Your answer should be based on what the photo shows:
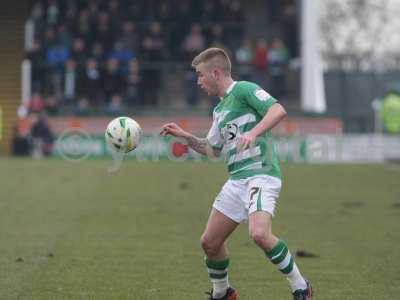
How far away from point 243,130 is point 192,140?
0.62 metres

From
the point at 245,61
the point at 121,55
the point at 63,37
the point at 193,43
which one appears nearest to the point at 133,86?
the point at 121,55

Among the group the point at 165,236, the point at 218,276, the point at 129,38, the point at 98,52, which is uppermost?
the point at 129,38

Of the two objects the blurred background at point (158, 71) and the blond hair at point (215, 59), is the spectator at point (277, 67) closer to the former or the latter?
the blurred background at point (158, 71)

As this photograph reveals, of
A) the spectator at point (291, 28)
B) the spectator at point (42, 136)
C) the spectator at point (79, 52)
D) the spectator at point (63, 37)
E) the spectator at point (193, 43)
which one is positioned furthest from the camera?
the spectator at point (291, 28)

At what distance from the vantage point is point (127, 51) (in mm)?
35344

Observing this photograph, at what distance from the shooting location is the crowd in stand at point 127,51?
35.1 metres

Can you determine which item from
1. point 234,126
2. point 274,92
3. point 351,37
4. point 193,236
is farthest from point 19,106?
point 351,37

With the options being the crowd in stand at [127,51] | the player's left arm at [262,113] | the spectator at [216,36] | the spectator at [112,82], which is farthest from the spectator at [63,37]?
the player's left arm at [262,113]

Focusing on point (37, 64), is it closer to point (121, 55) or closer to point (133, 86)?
point (121, 55)

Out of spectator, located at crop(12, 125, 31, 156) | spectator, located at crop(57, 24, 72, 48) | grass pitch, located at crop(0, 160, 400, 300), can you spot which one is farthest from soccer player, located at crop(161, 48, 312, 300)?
spectator, located at crop(57, 24, 72, 48)

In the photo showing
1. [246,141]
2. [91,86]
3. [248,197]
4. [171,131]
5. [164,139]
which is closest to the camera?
[246,141]

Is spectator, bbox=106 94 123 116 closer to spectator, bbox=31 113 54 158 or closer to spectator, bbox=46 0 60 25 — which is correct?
spectator, bbox=31 113 54 158

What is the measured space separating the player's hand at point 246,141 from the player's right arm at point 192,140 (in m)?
1.01

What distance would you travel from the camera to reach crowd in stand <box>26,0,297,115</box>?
3506 cm
